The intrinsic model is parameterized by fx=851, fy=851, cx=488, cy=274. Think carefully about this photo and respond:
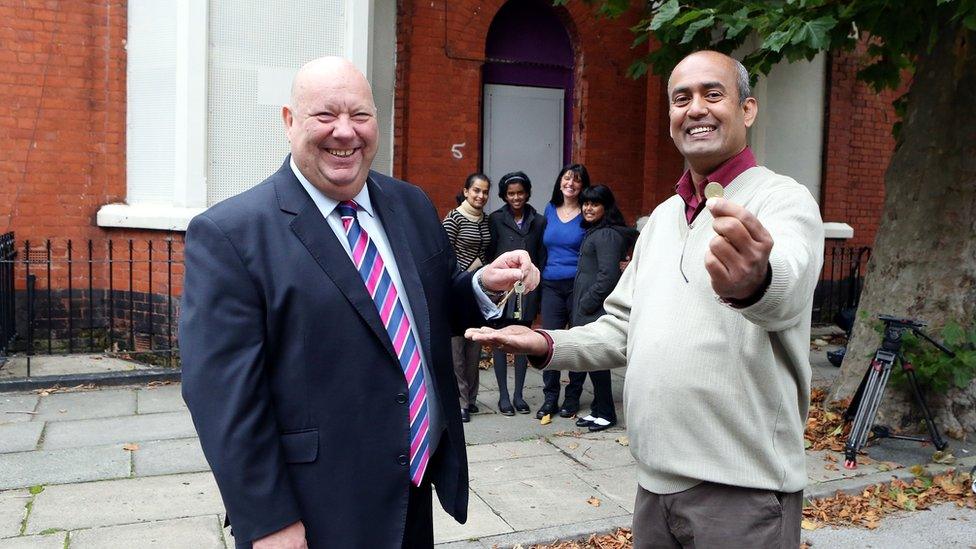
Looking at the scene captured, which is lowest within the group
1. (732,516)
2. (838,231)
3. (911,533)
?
(911,533)

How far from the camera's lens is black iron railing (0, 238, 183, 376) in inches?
327

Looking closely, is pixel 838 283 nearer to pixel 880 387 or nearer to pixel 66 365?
pixel 880 387

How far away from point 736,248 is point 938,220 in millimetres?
5820

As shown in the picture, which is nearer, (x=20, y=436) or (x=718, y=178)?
(x=718, y=178)

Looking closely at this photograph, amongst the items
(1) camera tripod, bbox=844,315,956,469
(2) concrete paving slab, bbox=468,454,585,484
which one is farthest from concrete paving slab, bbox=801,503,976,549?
(2) concrete paving slab, bbox=468,454,585,484

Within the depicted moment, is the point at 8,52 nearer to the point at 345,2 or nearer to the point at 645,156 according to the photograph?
the point at 345,2

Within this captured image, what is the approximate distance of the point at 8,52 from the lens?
26.7 feet

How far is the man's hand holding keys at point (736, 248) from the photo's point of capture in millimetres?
1678

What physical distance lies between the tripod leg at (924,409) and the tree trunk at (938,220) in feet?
0.91

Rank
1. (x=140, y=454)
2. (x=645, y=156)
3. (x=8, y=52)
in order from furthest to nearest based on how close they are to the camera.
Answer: (x=645, y=156) < (x=8, y=52) < (x=140, y=454)

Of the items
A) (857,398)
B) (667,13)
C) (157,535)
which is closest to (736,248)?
(157,535)

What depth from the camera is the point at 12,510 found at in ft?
15.7

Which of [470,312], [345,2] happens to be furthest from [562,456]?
[345,2]

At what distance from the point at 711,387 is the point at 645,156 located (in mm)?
8674
